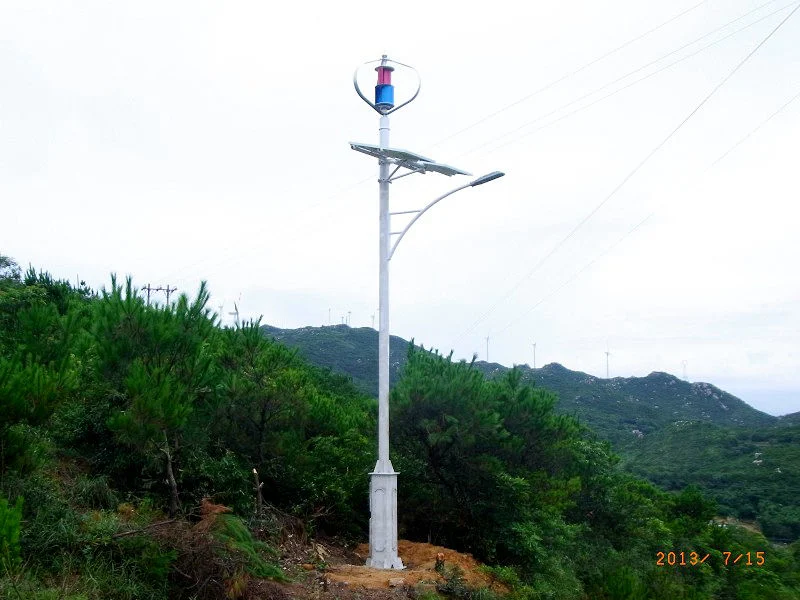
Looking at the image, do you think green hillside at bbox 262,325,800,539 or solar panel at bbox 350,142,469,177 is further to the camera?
green hillside at bbox 262,325,800,539

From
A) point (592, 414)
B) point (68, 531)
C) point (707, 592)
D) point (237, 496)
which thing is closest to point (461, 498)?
point (237, 496)

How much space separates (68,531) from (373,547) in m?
5.46

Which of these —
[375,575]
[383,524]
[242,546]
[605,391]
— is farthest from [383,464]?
[605,391]

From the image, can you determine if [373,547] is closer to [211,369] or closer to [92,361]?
[211,369]

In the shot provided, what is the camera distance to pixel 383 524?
43.6 feet

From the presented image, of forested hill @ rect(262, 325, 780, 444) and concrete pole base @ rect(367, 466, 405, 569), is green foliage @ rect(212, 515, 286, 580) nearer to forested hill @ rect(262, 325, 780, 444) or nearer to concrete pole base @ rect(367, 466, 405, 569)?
concrete pole base @ rect(367, 466, 405, 569)

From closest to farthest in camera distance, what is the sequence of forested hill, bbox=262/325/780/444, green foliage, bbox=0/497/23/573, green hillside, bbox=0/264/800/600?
green foliage, bbox=0/497/23/573, green hillside, bbox=0/264/800/600, forested hill, bbox=262/325/780/444

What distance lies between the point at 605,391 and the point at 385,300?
7951 centimetres

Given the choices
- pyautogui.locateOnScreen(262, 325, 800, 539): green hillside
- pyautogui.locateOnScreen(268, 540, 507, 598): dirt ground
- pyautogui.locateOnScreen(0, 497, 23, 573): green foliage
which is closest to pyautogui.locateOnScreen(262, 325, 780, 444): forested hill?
pyautogui.locateOnScreen(262, 325, 800, 539): green hillside

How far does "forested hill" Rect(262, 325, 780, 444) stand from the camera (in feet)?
236

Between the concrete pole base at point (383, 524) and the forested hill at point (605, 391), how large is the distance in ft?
160
